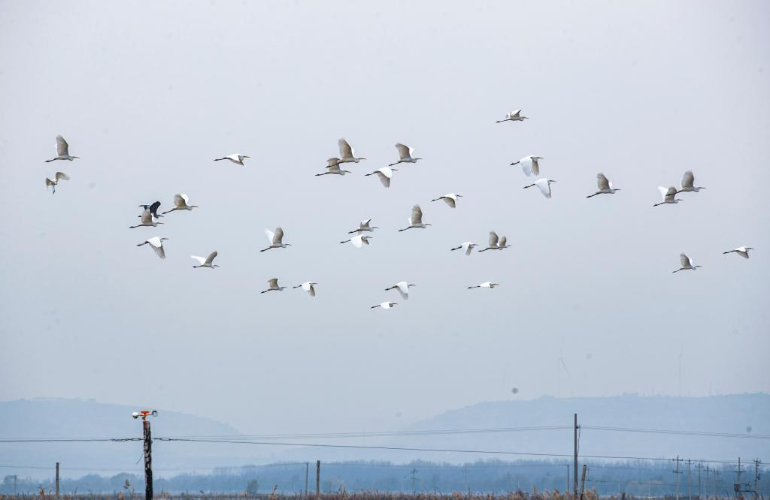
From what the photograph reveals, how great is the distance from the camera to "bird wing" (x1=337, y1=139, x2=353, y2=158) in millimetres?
34656

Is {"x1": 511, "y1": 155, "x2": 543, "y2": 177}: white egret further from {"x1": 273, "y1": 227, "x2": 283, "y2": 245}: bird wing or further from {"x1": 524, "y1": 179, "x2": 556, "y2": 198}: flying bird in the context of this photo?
{"x1": 273, "y1": 227, "x2": 283, "y2": 245}: bird wing

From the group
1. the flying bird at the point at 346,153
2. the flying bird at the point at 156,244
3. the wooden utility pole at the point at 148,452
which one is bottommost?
the wooden utility pole at the point at 148,452

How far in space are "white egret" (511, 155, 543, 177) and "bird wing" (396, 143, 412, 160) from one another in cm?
405

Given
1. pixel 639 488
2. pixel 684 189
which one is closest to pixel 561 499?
pixel 684 189

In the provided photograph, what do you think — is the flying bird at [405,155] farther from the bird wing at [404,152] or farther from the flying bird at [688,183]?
the flying bird at [688,183]

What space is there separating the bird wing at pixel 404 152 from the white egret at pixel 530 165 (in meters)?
4.05

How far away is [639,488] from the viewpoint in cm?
18038

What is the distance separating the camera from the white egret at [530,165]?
1276 inches

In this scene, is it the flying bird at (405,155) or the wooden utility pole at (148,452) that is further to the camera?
the flying bird at (405,155)

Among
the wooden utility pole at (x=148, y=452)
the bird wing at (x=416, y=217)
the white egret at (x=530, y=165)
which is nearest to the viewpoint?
the wooden utility pole at (x=148, y=452)

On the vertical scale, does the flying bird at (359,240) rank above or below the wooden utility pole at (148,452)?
above

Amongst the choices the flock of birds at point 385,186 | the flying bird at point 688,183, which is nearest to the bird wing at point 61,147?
the flock of birds at point 385,186

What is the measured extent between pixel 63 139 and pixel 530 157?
1508 cm

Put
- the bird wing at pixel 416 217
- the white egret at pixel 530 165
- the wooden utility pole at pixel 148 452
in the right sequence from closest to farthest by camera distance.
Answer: the wooden utility pole at pixel 148 452 → the white egret at pixel 530 165 → the bird wing at pixel 416 217
